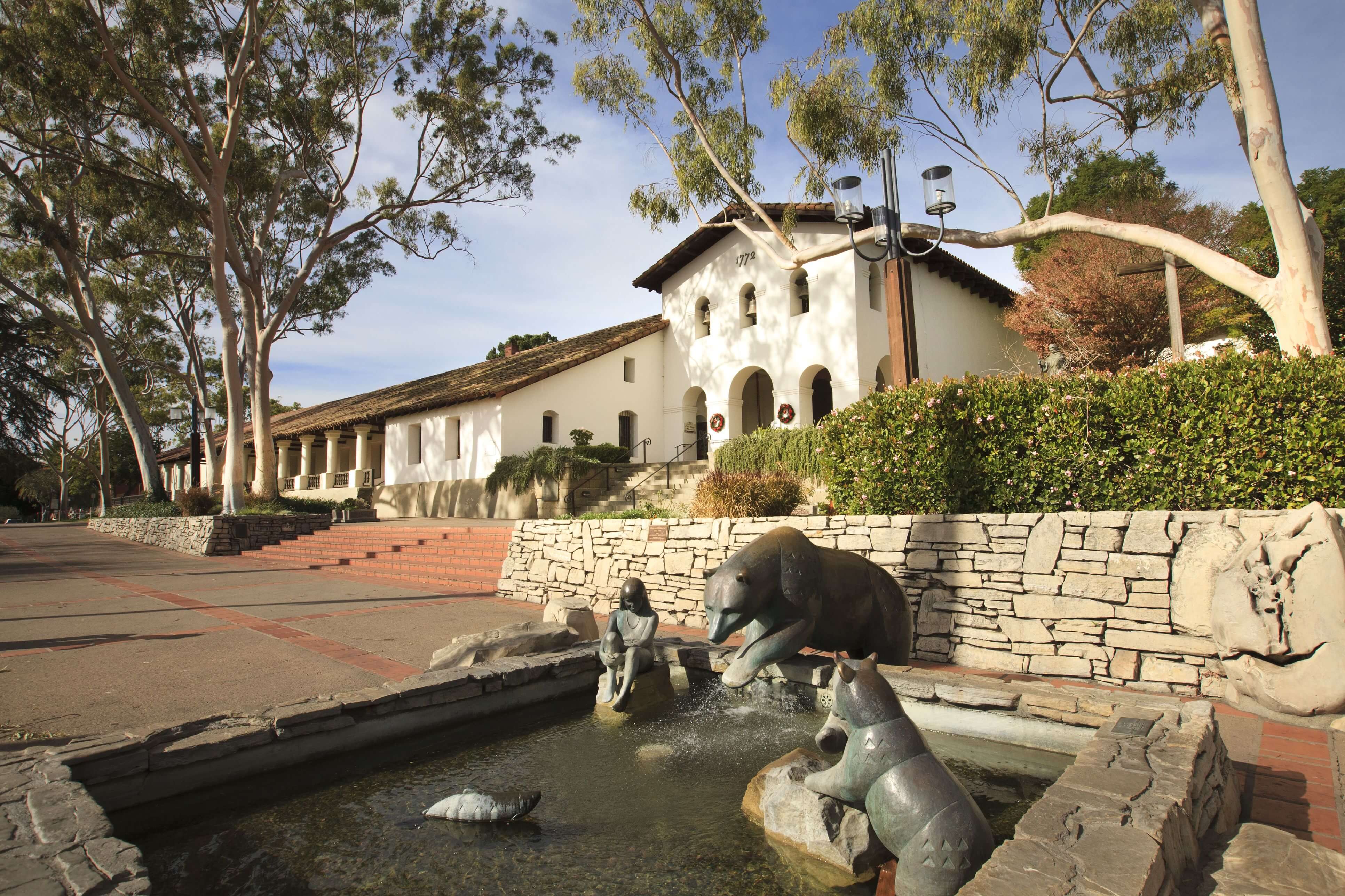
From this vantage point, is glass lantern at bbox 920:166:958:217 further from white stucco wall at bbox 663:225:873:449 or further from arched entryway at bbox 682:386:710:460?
arched entryway at bbox 682:386:710:460

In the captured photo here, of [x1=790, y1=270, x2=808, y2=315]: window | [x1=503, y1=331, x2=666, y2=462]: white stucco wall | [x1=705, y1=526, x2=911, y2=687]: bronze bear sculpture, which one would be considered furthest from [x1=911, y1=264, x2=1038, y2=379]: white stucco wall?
[x1=705, y1=526, x2=911, y2=687]: bronze bear sculpture

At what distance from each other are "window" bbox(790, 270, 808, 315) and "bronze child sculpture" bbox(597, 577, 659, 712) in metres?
16.2

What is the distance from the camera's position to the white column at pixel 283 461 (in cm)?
3145

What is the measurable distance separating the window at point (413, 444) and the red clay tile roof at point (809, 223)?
925cm

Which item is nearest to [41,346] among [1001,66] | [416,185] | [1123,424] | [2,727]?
[416,185]

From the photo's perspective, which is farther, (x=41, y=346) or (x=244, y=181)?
(x=41, y=346)

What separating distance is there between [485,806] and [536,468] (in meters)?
15.5

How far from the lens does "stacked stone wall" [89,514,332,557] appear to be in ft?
57.0

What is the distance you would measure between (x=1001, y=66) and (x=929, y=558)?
9.63 metres

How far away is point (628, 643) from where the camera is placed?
4.59 metres

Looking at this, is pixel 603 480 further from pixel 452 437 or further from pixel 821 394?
pixel 821 394

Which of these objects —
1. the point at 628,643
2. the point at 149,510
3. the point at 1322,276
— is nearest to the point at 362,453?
the point at 149,510

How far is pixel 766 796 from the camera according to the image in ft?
9.43

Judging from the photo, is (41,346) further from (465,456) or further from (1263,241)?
(1263,241)
